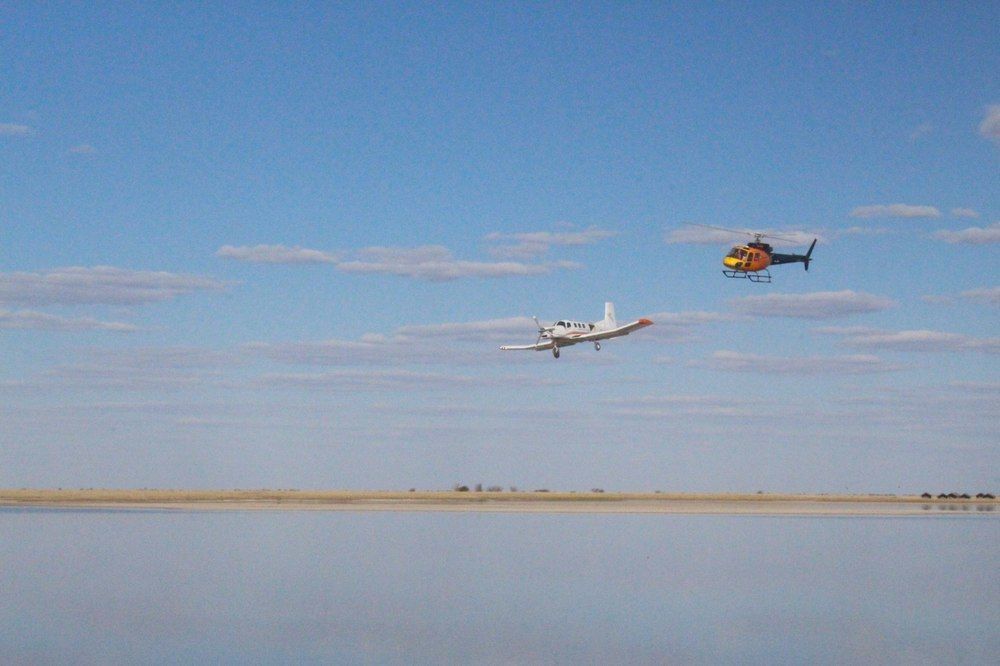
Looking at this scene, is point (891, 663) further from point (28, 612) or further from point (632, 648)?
point (28, 612)

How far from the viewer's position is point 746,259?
6975 centimetres

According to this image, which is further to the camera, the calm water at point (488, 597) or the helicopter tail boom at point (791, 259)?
the helicopter tail boom at point (791, 259)

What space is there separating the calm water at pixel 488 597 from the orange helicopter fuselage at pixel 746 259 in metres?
15.4

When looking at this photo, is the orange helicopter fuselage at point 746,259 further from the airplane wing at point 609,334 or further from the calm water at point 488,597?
the calm water at point 488,597

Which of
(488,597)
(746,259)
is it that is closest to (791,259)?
(746,259)

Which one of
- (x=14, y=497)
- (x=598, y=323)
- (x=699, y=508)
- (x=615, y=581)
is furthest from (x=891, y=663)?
(x=14, y=497)

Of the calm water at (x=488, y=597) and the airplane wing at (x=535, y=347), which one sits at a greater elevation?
the airplane wing at (x=535, y=347)

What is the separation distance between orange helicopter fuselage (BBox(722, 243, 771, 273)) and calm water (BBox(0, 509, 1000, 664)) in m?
15.4

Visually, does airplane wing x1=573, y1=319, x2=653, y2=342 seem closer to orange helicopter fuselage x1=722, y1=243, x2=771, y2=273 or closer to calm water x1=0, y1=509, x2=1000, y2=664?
orange helicopter fuselage x1=722, y1=243, x2=771, y2=273

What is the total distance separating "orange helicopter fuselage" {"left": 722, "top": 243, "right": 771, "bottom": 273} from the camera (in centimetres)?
6950

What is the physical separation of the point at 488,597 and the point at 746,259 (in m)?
38.4

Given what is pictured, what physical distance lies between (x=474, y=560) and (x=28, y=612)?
19.2 metres

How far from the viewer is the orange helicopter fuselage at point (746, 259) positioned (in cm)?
6950

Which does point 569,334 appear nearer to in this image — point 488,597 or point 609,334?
point 609,334
